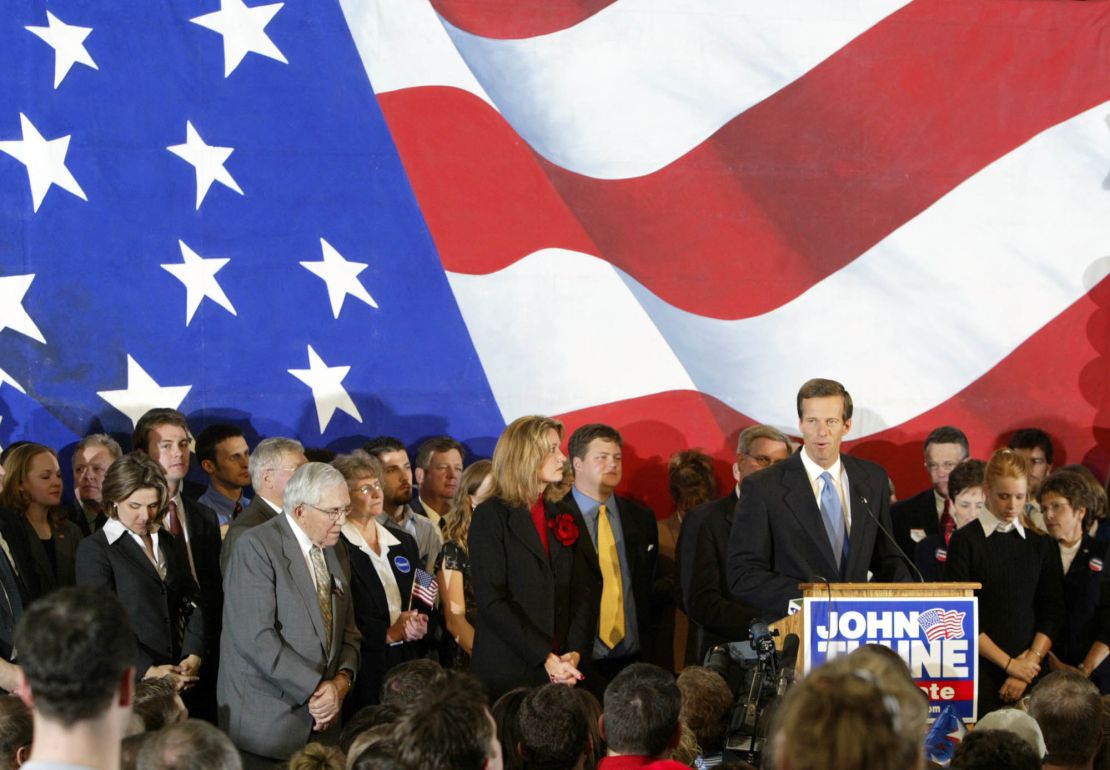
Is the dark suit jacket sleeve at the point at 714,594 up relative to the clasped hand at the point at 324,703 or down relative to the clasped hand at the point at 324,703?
up

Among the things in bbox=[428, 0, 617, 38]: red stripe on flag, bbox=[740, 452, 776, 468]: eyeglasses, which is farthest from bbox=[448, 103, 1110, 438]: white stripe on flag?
bbox=[428, 0, 617, 38]: red stripe on flag

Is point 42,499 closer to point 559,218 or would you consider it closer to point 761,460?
point 559,218

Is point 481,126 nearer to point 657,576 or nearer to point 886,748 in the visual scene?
point 657,576

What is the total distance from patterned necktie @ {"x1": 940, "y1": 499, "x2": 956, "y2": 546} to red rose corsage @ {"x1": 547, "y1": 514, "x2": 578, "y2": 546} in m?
2.31

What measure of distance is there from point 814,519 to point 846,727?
126 inches

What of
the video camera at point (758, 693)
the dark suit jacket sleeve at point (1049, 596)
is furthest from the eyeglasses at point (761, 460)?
the video camera at point (758, 693)

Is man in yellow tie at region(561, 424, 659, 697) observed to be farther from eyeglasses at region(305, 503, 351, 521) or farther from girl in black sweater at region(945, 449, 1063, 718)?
girl in black sweater at region(945, 449, 1063, 718)

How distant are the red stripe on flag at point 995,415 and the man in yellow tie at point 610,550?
161 cm

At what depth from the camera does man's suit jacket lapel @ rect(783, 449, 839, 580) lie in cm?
512

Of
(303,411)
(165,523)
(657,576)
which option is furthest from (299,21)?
(657,576)

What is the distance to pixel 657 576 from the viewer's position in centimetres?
722

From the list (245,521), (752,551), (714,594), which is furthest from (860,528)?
(245,521)

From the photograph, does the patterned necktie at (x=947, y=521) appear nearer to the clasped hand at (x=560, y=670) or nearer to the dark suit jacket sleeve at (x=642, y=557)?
the dark suit jacket sleeve at (x=642, y=557)

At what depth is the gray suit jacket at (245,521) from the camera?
5746 mm
